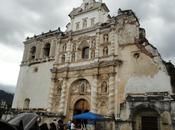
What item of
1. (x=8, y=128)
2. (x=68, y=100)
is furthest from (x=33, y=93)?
(x=8, y=128)

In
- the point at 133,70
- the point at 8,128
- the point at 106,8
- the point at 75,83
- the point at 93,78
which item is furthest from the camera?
the point at 106,8

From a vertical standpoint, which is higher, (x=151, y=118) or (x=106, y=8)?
(x=106, y=8)

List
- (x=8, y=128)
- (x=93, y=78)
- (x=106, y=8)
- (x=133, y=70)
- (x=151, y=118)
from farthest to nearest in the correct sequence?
(x=106, y=8)
(x=93, y=78)
(x=133, y=70)
(x=151, y=118)
(x=8, y=128)

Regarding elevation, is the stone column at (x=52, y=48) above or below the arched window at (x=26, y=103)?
above

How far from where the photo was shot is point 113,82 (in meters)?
20.1

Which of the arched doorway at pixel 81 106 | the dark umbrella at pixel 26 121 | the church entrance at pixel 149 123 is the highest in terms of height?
the arched doorway at pixel 81 106

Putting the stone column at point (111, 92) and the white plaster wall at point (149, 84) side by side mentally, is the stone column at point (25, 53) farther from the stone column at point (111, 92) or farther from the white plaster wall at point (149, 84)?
the white plaster wall at point (149, 84)

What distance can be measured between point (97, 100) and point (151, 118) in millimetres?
5421

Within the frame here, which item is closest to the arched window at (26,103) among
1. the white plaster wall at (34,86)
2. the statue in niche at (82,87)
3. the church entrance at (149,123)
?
the white plaster wall at (34,86)

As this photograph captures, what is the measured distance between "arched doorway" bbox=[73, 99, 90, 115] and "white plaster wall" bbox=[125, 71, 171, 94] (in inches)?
179

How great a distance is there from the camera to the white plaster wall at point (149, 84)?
18.1 meters

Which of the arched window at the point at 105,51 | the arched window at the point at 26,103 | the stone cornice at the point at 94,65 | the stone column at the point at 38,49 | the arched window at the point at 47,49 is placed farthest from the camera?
the arched window at the point at 47,49

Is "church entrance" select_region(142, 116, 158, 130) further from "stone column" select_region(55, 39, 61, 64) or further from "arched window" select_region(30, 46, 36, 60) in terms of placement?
"arched window" select_region(30, 46, 36, 60)

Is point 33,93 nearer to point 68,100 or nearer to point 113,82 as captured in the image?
point 68,100
